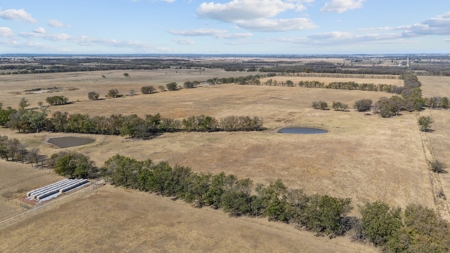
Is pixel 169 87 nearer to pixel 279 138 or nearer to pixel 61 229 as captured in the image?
pixel 279 138

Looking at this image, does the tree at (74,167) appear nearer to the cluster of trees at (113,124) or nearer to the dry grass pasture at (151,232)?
the dry grass pasture at (151,232)

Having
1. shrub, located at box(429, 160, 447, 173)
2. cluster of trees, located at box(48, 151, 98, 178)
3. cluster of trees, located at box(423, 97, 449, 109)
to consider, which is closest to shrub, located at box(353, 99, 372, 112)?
cluster of trees, located at box(423, 97, 449, 109)

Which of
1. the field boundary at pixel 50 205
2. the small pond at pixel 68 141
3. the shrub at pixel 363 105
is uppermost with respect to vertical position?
the shrub at pixel 363 105

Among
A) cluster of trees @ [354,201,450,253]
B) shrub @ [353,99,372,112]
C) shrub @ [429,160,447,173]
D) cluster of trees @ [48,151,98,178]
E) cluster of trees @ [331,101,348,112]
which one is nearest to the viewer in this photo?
cluster of trees @ [354,201,450,253]

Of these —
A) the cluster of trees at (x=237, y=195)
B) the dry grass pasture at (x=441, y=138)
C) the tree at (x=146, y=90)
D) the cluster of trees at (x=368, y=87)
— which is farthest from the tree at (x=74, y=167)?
the cluster of trees at (x=368, y=87)

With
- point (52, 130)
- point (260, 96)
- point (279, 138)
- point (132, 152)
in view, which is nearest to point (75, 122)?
point (52, 130)

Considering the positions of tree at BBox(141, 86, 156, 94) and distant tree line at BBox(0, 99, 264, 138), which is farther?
tree at BBox(141, 86, 156, 94)

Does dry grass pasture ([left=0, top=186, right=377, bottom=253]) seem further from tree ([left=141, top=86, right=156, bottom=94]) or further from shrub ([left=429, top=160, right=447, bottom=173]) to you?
tree ([left=141, top=86, right=156, bottom=94])
